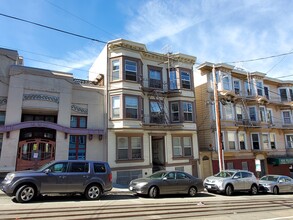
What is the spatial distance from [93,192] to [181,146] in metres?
12.2

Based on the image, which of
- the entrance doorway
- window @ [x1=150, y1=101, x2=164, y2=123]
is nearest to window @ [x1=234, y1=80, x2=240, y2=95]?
window @ [x1=150, y1=101, x2=164, y2=123]

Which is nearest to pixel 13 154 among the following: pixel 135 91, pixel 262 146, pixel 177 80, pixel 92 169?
pixel 92 169

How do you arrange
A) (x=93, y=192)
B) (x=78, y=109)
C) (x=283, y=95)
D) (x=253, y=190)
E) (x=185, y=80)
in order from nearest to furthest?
(x=93, y=192)
(x=253, y=190)
(x=78, y=109)
(x=185, y=80)
(x=283, y=95)

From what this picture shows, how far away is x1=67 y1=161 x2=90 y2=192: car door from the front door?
641cm

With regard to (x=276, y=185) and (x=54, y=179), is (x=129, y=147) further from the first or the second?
(x=276, y=185)

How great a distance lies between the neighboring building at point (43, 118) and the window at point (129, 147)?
124 cm

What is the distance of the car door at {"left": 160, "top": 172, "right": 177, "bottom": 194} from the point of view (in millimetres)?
12359

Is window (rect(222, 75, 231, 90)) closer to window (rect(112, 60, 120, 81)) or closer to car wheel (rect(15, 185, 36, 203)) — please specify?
window (rect(112, 60, 120, 81))

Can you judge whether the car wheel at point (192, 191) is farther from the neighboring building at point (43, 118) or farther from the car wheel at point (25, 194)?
the car wheel at point (25, 194)

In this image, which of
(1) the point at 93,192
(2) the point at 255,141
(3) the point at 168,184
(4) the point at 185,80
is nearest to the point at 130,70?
(4) the point at 185,80

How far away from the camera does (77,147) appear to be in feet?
56.3

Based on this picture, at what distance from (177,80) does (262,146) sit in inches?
557

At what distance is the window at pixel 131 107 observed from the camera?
18.6 metres

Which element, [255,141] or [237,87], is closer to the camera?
[255,141]
